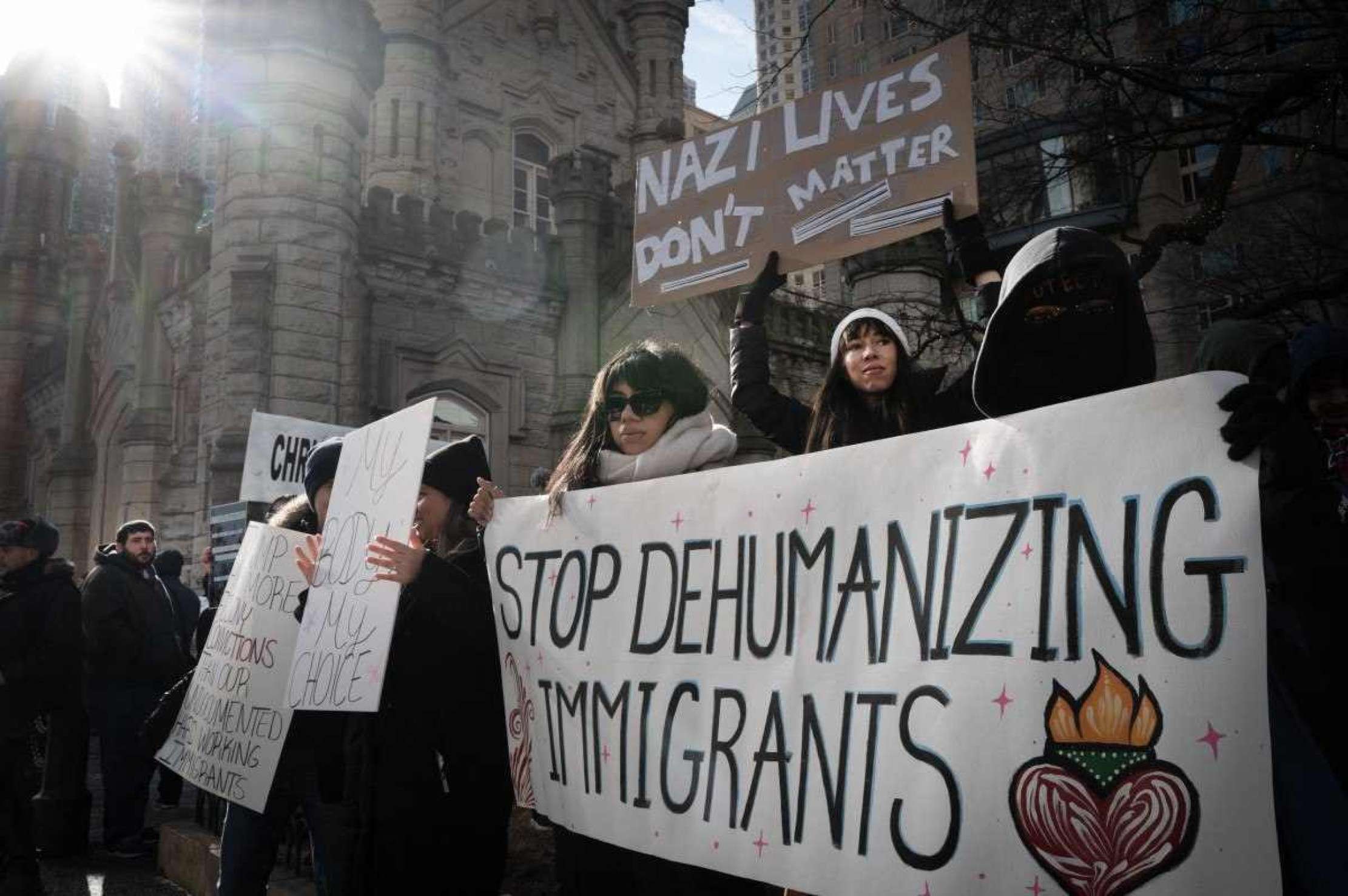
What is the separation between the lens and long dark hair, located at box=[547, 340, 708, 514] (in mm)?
2508

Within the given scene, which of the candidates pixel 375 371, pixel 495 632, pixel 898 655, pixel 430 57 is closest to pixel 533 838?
pixel 495 632

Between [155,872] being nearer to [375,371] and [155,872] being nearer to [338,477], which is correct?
[338,477]

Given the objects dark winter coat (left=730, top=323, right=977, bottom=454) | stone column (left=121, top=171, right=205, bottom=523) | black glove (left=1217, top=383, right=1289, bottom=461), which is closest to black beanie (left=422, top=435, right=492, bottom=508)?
dark winter coat (left=730, top=323, right=977, bottom=454)

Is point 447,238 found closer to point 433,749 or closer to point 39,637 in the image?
point 39,637

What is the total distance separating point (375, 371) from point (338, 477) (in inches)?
510

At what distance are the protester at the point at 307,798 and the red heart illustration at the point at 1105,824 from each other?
6.01 feet

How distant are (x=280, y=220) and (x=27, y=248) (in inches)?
892

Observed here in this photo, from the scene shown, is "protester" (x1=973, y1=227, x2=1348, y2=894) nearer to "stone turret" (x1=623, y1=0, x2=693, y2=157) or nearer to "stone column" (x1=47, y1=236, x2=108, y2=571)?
"stone column" (x1=47, y1=236, x2=108, y2=571)

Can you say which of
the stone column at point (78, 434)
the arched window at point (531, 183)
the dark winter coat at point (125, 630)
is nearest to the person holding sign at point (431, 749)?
the dark winter coat at point (125, 630)

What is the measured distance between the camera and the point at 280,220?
13023 mm

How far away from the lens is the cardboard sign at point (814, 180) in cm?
283

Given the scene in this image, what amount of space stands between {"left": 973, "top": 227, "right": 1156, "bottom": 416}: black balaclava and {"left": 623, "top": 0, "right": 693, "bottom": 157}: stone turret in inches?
1058

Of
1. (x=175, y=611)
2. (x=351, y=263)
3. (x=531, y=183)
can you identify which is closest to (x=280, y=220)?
(x=351, y=263)

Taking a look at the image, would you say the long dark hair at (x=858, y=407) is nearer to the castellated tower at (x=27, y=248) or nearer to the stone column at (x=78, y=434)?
the stone column at (x=78, y=434)
